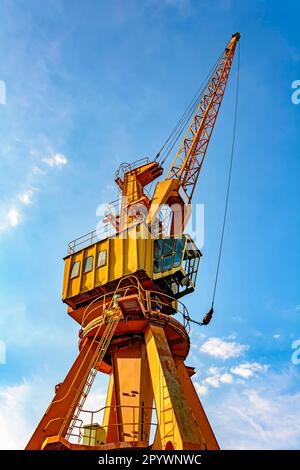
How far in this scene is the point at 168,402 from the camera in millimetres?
17562

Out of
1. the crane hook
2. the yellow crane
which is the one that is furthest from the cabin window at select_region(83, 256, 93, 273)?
the crane hook

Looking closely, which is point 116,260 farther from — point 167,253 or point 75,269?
point 75,269

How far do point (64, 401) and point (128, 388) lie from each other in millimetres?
2666

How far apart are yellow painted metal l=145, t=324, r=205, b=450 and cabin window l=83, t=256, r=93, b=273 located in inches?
206

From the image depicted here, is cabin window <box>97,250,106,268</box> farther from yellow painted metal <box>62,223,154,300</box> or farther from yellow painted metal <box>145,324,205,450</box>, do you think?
yellow painted metal <box>145,324,205,450</box>

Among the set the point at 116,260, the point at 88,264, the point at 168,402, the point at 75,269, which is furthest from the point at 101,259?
the point at 168,402

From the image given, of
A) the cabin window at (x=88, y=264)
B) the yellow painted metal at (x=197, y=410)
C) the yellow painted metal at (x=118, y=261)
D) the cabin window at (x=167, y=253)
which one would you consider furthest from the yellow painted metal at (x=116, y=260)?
the yellow painted metal at (x=197, y=410)

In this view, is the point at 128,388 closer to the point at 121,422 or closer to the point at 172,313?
the point at 121,422

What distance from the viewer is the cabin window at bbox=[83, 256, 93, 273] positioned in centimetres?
2464

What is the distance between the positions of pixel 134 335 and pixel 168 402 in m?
4.85

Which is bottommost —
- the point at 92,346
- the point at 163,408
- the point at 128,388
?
the point at 163,408

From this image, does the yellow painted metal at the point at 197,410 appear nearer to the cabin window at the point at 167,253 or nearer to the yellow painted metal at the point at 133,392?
the yellow painted metal at the point at 133,392
